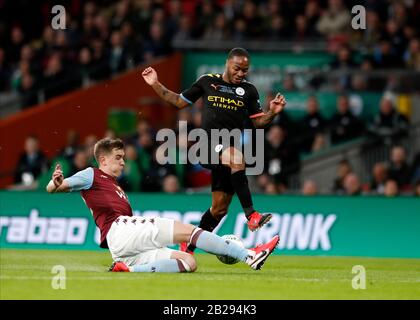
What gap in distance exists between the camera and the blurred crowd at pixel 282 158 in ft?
59.9

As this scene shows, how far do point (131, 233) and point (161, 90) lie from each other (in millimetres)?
2256

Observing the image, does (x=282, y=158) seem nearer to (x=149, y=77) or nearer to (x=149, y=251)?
(x=149, y=77)

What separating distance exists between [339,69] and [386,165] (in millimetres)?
2686

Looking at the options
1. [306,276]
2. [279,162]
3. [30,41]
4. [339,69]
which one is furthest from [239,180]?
[30,41]

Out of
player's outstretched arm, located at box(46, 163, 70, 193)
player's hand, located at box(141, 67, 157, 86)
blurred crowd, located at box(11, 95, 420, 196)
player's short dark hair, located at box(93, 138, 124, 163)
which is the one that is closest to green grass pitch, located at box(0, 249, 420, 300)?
player's outstretched arm, located at box(46, 163, 70, 193)

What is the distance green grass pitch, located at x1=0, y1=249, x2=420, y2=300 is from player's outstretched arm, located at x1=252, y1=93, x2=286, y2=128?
170 centimetres

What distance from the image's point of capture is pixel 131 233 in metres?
11.3

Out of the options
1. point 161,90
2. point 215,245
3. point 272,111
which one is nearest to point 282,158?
point 272,111

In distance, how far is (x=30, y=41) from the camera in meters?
26.2

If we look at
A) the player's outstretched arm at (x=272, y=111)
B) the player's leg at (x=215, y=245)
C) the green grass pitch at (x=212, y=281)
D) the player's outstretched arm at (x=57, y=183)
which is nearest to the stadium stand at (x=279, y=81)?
the green grass pitch at (x=212, y=281)

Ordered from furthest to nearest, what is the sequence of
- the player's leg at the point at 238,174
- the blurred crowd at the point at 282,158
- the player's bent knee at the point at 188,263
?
the blurred crowd at the point at 282,158, the player's leg at the point at 238,174, the player's bent knee at the point at 188,263

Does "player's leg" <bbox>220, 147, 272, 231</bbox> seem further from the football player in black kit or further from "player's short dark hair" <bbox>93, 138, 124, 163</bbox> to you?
"player's short dark hair" <bbox>93, 138, 124, 163</bbox>

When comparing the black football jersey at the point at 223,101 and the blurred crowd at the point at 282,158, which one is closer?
the black football jersey at the point at 223,101

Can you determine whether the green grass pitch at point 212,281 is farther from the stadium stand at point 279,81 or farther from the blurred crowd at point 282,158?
the stadium stand at point 279,81
